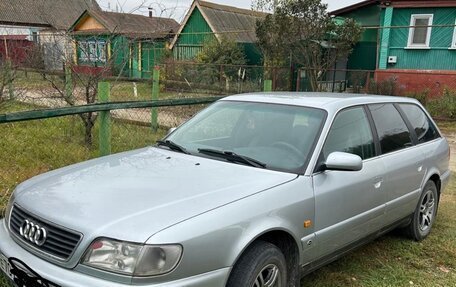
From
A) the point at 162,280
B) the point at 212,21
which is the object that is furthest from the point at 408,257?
the point at 212,21

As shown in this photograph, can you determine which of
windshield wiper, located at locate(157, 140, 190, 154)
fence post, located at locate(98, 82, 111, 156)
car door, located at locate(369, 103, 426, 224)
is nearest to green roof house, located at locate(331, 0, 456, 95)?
car door, located at locate(369, 103, 426, 224)

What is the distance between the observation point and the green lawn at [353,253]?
3.90 m

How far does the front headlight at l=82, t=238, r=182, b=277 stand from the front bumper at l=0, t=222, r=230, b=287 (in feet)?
0.24

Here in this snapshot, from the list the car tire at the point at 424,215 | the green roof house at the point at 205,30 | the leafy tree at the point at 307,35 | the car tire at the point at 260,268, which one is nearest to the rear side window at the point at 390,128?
the car tire at the point at 424,215

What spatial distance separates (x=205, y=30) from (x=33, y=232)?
71.6ft

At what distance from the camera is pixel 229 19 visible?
25.1m

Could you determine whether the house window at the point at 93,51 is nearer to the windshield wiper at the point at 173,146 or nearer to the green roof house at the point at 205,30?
the windshield wiper at the point at 173,146

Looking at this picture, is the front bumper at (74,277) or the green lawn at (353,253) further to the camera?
the green lawn at (353,253)

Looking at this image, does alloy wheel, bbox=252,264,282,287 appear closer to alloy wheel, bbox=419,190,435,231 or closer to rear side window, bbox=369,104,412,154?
rear side window, bbox=369,104,412,154

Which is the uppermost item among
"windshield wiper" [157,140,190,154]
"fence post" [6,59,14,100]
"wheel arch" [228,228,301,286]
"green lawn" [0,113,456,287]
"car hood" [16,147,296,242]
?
"fence post" [6,59,14,100]

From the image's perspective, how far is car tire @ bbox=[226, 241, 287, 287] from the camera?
2662 millimetres

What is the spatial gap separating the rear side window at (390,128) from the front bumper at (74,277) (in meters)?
2.26

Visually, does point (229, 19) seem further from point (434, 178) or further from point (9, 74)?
point (434, 178)

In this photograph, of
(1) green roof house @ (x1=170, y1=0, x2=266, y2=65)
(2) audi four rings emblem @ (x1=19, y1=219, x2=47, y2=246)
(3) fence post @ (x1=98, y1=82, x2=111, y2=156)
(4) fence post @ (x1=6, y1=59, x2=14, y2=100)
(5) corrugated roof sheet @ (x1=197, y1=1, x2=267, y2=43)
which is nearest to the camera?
(2) audi four rings emblem @ (x1=19, y1=219, x2=47, y2=246)
